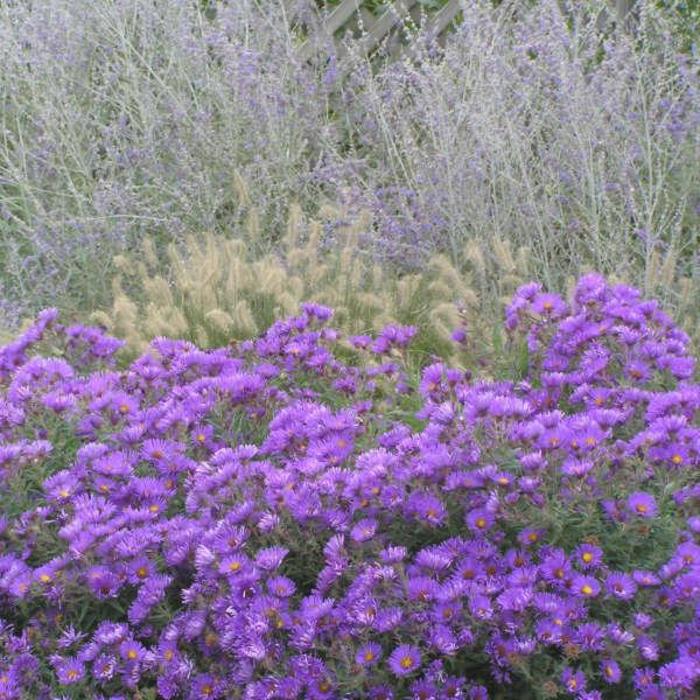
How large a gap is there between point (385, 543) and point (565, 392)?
0.65 m

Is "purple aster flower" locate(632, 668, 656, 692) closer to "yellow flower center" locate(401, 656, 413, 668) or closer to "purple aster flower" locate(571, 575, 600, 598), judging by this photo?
"purple aster flower" locate(571, 575, 600, 598)

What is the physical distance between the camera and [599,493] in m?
1.88

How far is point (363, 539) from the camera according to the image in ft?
6.22

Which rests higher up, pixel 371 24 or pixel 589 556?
pixel 589 556

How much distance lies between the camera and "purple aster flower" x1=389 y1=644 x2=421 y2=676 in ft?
5.54

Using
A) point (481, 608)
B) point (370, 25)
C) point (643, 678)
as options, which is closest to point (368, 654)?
point (481, 608)

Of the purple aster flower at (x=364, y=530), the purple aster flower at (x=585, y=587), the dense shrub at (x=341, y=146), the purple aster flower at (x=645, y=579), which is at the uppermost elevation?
the purple aster flower at (x=364, y=530)

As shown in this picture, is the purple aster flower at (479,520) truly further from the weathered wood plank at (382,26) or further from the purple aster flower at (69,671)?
the weathered wood plank at (382,26)

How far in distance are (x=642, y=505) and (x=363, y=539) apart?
1.49ft

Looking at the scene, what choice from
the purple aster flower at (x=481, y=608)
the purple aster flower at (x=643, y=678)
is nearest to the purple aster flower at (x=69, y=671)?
the purple aster flower at (x=481, y=608)

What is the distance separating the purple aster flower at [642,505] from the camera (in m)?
1.82

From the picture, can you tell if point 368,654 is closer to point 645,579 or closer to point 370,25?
point 645,579

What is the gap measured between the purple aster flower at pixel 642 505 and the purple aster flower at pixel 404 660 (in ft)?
1.37

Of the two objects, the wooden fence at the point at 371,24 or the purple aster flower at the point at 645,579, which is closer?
the purple aster flower at the point at 645,579
